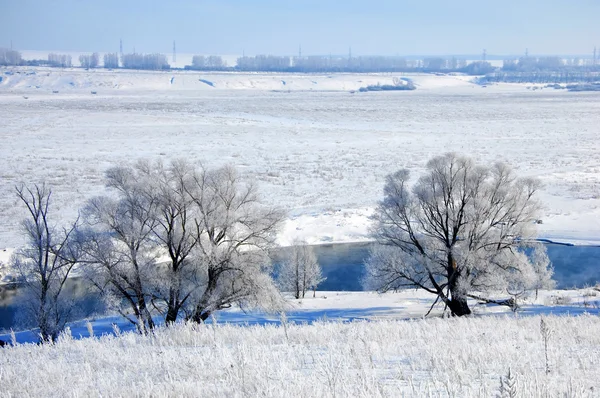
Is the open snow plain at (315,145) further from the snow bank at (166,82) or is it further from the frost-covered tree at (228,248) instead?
the snow bank at (166,82)

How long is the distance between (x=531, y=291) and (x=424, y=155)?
28334 mm

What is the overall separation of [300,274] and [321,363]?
17838mm

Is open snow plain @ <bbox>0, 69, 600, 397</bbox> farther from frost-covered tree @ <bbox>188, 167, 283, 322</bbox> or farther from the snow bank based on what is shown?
the snow bank

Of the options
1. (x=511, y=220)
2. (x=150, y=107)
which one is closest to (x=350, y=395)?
(x=511, y=220)

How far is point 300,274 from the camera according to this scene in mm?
23969

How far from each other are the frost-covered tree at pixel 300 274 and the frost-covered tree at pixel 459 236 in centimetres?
346

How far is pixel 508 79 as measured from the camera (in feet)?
597

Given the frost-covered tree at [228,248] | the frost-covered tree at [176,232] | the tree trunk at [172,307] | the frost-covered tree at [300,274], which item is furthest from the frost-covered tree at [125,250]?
the frost-covered tree at [300,274]

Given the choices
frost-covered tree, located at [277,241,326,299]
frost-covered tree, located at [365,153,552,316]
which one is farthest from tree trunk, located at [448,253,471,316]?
frost-covered tree, located at [277,241,326,299]

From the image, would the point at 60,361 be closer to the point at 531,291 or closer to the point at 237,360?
the point at 237,360

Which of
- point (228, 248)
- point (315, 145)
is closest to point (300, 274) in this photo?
point (228, 248)

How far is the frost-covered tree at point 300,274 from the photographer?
77.9ft

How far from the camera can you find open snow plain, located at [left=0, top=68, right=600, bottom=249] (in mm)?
34172

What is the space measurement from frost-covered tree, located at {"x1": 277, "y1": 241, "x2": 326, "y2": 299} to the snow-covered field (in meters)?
13.6
